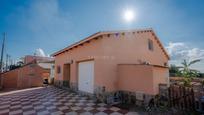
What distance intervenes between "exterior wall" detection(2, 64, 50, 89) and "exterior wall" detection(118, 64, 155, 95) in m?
11.3

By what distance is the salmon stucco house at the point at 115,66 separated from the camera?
21.0ft

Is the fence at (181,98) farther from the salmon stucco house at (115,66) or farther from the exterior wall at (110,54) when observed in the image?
the exterior wall at (110,54)

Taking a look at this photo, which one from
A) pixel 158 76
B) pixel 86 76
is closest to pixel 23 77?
pixel 86 76

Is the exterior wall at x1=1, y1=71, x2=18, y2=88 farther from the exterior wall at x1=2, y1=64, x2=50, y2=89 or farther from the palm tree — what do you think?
the palm tree

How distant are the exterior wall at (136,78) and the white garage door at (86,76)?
6.30ft

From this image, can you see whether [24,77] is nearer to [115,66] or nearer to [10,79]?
[10,79]

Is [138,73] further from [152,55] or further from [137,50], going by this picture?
[152,55]

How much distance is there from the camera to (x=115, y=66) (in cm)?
750

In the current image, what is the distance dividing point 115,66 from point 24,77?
11918 millimetres

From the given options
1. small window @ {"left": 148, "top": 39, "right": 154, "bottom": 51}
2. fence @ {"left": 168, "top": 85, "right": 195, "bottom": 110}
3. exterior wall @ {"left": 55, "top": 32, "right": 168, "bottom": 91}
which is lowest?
fence @ {"left": 168, "top": 85, "right": 195, "bottom": 110}

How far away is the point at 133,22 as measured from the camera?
8547 mm

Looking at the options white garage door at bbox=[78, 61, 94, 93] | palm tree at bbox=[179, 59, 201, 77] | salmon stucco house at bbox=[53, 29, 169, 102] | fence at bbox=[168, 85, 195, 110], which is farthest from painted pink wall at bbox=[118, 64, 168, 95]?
palm tree at bbox=[179, 59, 201, 77]

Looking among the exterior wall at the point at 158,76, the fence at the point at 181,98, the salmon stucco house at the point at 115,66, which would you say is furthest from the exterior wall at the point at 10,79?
the fence at the point at 181,98

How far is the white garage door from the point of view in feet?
25.9
